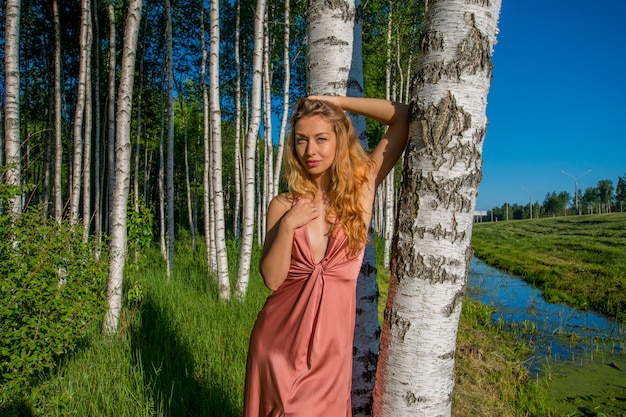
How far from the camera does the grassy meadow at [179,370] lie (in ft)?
10.4

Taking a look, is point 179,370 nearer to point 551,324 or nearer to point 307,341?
point 307,341

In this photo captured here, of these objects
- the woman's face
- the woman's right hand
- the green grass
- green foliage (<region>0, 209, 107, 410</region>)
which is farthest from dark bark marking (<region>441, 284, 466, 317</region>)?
the green grass

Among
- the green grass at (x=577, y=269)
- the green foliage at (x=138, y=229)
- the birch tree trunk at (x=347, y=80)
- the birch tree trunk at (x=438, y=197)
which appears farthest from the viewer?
the green grass at (x=577, y=269)

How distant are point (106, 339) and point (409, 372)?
141 inches

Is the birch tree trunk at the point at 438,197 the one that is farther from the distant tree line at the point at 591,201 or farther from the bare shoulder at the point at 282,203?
the distant tree line at the point at 591,201

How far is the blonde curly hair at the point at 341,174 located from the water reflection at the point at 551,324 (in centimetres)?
733

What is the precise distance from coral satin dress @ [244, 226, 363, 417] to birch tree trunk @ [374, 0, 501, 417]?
27 cm

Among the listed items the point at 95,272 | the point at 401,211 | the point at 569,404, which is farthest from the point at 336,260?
the point at 569,404

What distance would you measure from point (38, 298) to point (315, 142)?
297 centimetres

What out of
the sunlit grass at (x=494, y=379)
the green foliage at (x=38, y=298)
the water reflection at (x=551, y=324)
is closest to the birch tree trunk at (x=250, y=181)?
the green foliage at (x=38, y=298)

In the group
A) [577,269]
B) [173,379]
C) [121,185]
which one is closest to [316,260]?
[173,379]

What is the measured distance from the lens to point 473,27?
163 cm

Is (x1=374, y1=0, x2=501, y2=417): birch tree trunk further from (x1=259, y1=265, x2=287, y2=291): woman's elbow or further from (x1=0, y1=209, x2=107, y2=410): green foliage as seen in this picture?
(x1=0, y1=209, x2=107, y2=410): green foliage

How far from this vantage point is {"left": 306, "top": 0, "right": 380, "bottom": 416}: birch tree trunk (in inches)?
90.5
